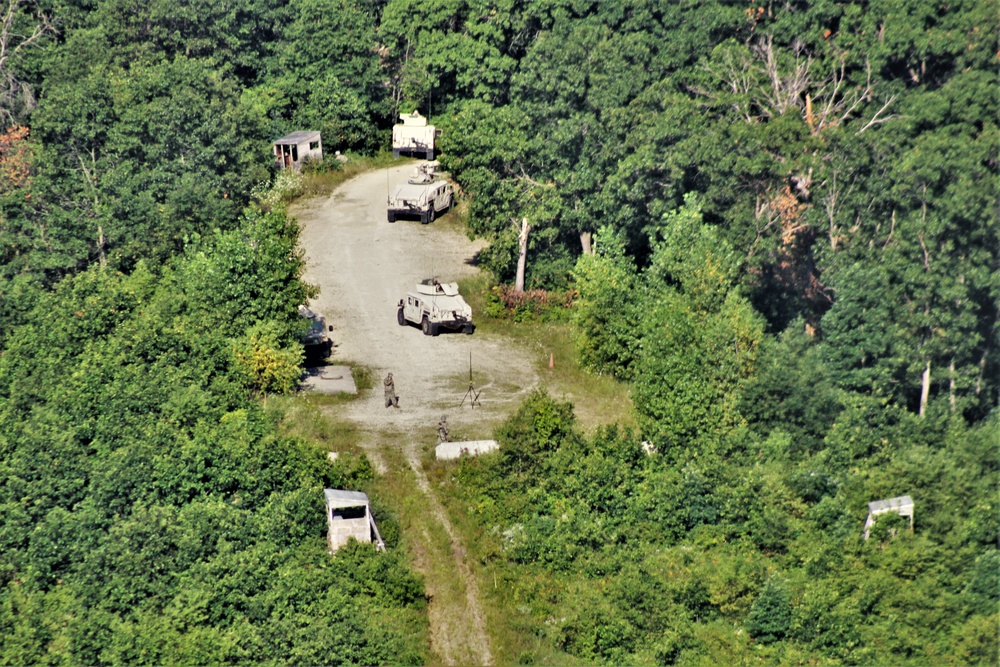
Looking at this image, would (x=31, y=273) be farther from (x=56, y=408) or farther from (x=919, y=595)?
(x=919, y=595)

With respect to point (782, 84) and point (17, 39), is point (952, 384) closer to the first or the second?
point (782, 84)

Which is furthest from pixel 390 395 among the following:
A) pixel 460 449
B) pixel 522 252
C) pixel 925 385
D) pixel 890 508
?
pixel 925 385

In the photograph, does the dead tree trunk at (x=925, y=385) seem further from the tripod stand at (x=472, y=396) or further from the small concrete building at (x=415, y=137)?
the small concrete building at (x=415, y=137)

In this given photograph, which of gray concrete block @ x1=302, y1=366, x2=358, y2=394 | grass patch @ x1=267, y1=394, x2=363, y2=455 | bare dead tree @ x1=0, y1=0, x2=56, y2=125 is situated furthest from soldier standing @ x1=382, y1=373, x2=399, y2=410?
bare dead tree @ x1=0, y1=0, x2=56, y2=125

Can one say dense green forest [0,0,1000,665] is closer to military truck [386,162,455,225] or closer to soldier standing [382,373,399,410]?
soldier standing [382,373,399,410]

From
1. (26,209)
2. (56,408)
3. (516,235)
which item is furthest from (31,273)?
(516,235)

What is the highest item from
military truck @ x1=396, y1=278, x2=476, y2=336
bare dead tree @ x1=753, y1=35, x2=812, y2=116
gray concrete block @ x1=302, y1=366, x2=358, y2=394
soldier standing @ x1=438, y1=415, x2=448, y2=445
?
bare dead tree @ x1=753, y1=35, x2=812, y2=116
